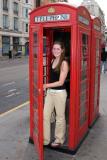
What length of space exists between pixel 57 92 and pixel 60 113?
1.27 ft

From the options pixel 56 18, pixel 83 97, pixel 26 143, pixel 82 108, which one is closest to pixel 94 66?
pixel 83 97

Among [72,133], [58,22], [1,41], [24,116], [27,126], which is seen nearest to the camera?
[58,22]

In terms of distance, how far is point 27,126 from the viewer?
7.13 meters

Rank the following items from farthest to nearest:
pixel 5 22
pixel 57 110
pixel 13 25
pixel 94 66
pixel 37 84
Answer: pixel 13 25
pixel 5 22
pixel 94 66
pixel 57 110
pixel 37 84

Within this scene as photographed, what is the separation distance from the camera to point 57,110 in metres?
5.52

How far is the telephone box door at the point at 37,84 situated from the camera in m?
4.82

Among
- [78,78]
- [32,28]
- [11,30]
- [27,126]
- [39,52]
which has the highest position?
[11,30]

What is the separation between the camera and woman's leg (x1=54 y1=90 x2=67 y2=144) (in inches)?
213

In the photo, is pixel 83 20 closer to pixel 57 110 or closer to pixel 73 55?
pixel 73 55

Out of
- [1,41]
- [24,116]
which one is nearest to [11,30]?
[1,41]

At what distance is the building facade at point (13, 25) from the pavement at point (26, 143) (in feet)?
141

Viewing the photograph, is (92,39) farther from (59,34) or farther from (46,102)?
(46,102)

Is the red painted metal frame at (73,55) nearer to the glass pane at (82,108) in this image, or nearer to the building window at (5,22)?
the glass pane at (82,108)

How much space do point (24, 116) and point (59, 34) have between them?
2.48 meters
